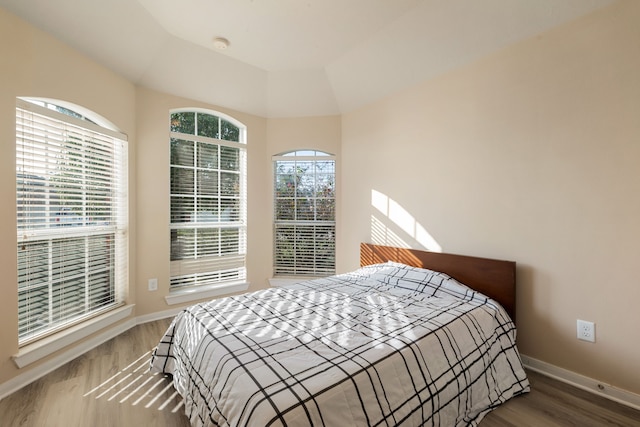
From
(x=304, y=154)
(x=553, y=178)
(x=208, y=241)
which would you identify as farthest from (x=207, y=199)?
Result: (x=553, y=178)

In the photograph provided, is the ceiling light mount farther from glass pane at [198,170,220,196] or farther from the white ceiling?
glass pane at [198,170,220,196]

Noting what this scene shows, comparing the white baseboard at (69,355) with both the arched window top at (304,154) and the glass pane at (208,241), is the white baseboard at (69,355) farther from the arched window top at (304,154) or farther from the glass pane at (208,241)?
the arched window top at (304,154)

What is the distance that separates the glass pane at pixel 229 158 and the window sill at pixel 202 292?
1430 millimetres

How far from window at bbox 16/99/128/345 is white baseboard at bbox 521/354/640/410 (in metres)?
3.55

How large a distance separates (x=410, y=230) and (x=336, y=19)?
6.46 feet

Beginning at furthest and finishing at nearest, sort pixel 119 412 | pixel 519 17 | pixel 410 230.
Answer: pixel 410 230 < pixel 519 17 < pixel 119 412

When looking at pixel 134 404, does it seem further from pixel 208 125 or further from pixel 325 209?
pixel 208 125

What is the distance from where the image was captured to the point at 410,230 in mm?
2863

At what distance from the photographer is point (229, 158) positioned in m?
3.58

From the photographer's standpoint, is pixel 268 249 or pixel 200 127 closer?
pixel 200 127

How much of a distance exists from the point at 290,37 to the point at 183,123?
1548 millimetres

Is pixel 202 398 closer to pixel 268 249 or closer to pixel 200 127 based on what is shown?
pixel 268 249

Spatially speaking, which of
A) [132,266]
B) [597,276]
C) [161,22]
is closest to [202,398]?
[132,266]

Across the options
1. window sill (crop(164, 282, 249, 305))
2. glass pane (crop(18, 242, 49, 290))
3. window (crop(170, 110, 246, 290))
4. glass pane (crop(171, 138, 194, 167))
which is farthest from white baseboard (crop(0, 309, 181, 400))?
glass pane (crop(171, 138, 194, 167))
